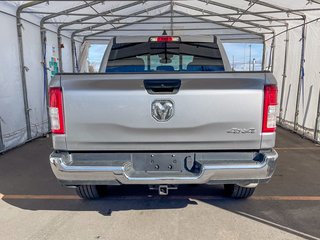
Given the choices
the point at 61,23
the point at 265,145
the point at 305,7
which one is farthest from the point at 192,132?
the point at 61,23

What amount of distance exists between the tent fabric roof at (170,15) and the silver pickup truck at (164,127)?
5.19 m

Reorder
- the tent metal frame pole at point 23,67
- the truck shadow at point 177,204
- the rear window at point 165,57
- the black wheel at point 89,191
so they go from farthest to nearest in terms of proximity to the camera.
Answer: the tent metal frame pole at point 23,67 < the rear window at point 165,57 < the black wheel at point 89,191 < the truck shadow at point 177,204

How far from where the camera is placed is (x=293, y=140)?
24.6 feet

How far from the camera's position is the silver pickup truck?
263 cm

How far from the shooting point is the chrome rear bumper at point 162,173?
2.68 m

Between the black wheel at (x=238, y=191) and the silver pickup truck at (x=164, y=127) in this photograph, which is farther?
the black wheel at (x=238, y=191)

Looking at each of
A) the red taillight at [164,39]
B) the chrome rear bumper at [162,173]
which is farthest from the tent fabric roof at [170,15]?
the chrome rear bumper at [162,173]

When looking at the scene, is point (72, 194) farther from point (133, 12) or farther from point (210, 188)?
point (133, 12)

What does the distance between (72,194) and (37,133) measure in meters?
4.74

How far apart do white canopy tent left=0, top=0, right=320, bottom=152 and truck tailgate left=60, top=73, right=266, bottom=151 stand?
4567 mm

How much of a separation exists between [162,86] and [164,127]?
0.38 meters

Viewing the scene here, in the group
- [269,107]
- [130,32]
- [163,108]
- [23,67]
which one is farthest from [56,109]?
[130,32]

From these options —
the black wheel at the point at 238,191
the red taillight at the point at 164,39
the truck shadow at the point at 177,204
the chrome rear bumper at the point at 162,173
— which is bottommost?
the truck shadow at the point at 177,204

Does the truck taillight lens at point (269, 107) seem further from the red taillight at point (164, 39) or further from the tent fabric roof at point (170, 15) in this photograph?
the tent fabric roof at point (170, 15)
